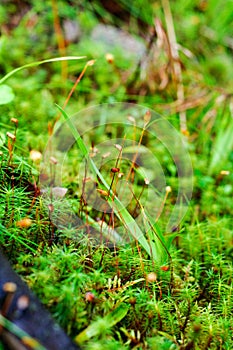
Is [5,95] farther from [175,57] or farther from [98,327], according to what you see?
[175,57]

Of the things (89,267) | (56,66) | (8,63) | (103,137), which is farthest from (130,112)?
(89,267)

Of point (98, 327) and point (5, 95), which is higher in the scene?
point (5, 95)

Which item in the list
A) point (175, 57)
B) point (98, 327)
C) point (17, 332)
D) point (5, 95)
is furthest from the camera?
point (175, 57)

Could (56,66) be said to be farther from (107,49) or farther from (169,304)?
(169,304)

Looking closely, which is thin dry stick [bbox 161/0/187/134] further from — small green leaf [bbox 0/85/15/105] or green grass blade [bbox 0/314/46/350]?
green grass blade [bbox 0/314/46/350]

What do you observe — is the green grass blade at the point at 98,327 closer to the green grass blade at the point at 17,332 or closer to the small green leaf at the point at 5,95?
the green grass blade at the point at 17,332

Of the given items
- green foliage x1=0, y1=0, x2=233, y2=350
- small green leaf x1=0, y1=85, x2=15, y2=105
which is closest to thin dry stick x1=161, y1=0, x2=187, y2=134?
green foliage x1=0, y1=0, x2=233, y2=350

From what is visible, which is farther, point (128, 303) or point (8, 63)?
point (8, 63)

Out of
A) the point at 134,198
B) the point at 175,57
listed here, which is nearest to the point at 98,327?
the point at 134,198

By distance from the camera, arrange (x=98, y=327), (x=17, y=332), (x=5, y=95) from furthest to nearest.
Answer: (x=5, y=95) → (x=98, y=327) → (x=17, y=332)

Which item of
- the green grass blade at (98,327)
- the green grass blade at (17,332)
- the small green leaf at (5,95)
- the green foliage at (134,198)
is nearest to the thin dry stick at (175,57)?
the green foliage at (134,198)

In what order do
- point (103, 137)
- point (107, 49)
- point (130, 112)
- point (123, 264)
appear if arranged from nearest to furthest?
point (123, 264)
point (103, 137)
point (130, 112)
point (107, 49)
